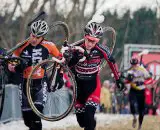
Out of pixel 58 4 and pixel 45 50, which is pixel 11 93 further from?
pixel 58 4

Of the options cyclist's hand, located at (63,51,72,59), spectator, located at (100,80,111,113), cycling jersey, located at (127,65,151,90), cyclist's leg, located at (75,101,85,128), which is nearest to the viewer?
cyclist's hand, located at (63,51,72,59)

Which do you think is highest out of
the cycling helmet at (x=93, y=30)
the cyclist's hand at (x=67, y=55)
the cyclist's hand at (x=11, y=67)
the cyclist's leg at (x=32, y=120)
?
the cycling helmet at (x=93, y=30)

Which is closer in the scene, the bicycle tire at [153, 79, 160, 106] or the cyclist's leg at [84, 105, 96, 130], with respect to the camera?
the cyclist's leg at [84, 105, 96, 130]

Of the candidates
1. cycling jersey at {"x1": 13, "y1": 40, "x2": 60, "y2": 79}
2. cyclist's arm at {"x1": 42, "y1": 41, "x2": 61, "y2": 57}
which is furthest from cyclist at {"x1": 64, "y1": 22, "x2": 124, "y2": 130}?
cycling jersey at {"x1": 13, "y1": 40, "x2": 60, "y2": 79}

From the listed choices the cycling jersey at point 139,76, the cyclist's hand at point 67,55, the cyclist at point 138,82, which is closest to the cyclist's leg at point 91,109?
the cyclist's hand at point 67,55

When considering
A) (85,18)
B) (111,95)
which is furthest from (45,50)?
(85,18)

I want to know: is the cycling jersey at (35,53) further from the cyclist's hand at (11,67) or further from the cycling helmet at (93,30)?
the cycling helmet at (93,30)

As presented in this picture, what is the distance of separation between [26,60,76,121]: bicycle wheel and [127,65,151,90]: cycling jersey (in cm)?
545

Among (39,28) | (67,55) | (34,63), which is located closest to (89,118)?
(67,55)

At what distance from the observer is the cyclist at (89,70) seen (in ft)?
44.3

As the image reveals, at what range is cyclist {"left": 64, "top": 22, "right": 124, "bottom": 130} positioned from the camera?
13516 millimetres

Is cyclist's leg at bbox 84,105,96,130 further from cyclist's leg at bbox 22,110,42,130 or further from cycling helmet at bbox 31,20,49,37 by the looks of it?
cycling helmet at bbox 31,20,49,37

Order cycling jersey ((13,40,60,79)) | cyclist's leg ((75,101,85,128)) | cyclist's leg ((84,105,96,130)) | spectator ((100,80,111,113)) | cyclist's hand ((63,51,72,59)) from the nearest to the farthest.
Answer: cyclist's hand ((63,51,72,59))
cyclist's leg ((84,105,96,130))
cycling jersey ((13,40,60,79))
cyclist's leg ((75,101,85,128))
spectator ((100,80,111,113))

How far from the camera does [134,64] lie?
20047 millimetres
